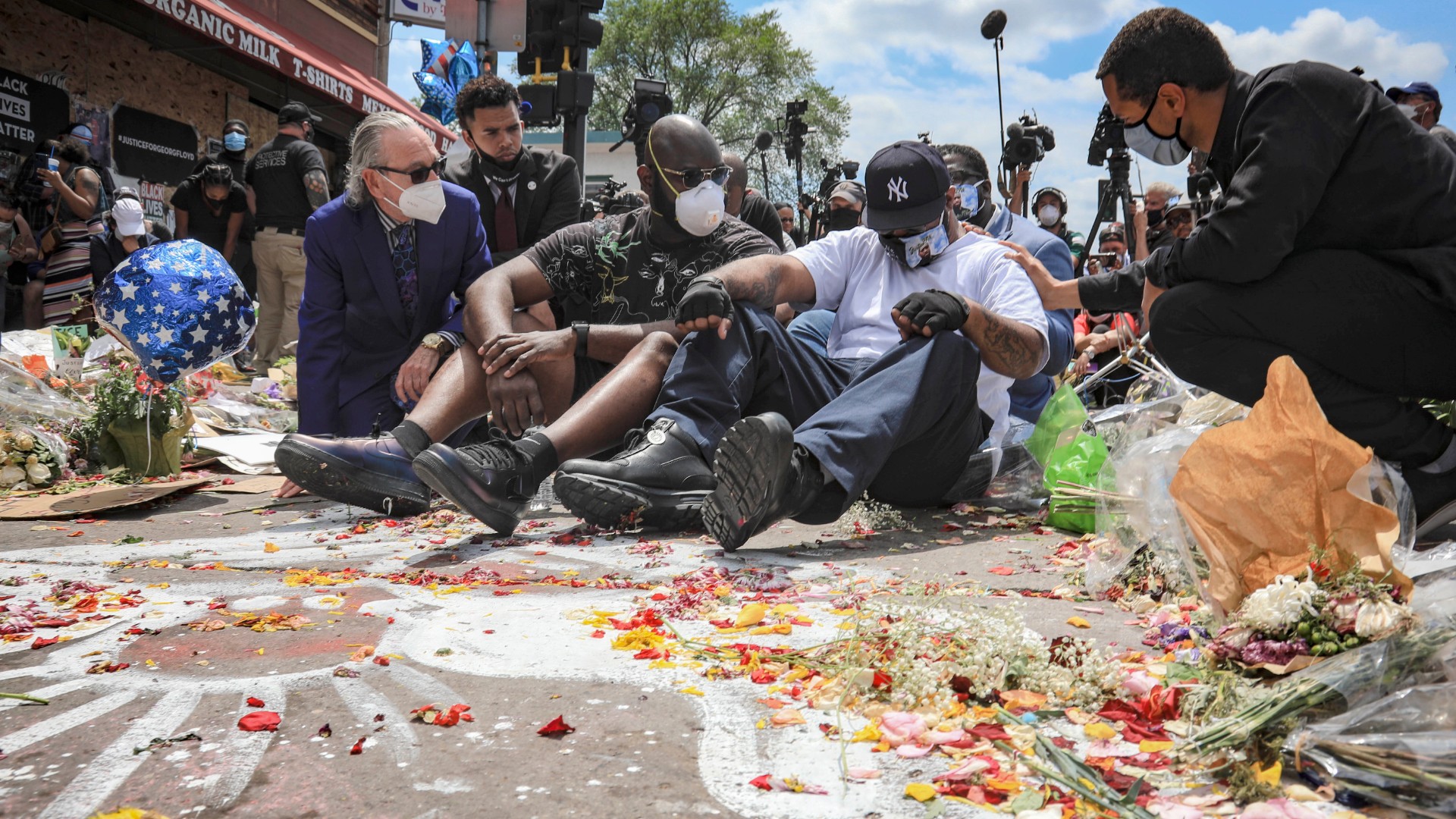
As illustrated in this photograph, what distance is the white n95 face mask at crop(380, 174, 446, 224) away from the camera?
14.4ft

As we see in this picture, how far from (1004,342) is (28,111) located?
33.9 ft

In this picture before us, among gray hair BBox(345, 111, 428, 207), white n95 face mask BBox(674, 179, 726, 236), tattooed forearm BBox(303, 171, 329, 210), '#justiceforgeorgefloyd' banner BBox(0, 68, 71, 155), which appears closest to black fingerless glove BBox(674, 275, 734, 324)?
white n95 face mask BBox(674, 179, 726, 236)

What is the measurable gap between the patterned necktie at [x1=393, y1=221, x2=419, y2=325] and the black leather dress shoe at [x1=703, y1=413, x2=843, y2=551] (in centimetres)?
210

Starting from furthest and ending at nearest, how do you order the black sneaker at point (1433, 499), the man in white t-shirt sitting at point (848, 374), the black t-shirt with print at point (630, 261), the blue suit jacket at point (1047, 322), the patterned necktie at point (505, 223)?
the patterned necktie at point (505, 223)
the black t-shirt with print at point (630, 261)
the blue suit jacket at point (1047, 322)
the man in white t-shirt sitting at point (848, 374)
the black sneaker at point (1433, 499)

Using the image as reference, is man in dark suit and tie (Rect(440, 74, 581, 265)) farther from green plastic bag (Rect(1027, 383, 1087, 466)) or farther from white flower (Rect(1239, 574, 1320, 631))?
white flower (Rect(1239, 574, 1320, 631))

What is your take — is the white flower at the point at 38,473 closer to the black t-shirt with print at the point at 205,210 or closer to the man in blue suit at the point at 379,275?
the man in blue suit at the point at 379,275

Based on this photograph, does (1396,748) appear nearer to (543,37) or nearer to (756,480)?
(756,480)

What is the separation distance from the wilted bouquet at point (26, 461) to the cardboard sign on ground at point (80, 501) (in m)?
0.28

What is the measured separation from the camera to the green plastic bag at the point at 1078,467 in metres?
3.38

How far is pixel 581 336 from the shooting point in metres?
4.07

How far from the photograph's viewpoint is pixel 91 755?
1599mm

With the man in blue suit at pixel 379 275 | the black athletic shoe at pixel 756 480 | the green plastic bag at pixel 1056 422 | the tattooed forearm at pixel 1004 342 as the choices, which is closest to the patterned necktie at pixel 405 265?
the man in blue suit at pixel 379 275

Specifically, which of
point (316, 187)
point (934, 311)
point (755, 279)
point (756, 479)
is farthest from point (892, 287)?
point (316, 187)

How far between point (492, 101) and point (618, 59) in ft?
106
